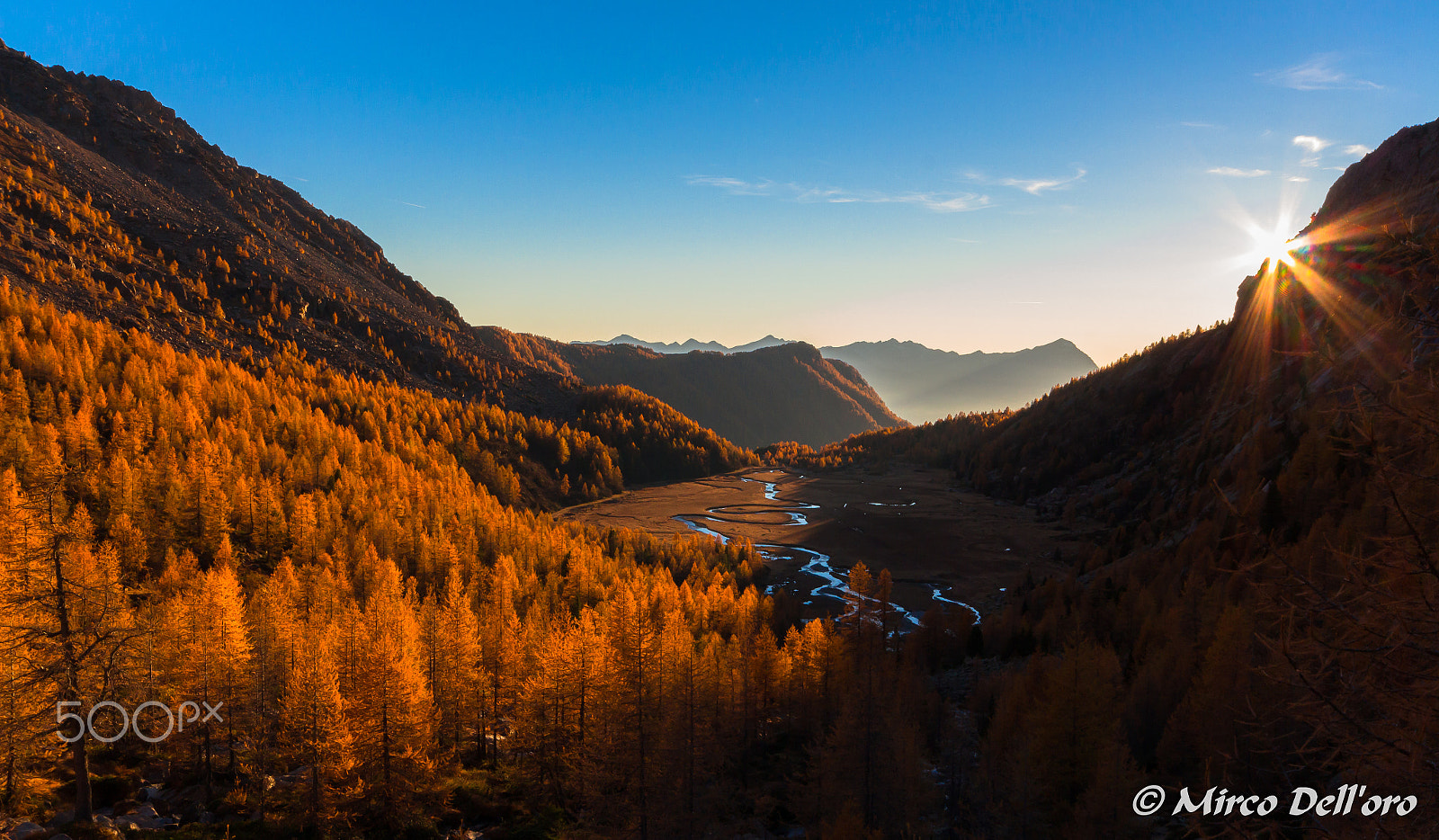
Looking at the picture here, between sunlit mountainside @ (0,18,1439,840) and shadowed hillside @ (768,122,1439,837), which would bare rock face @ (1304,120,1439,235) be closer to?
shadowed hillside @ (768,122,1439,837)

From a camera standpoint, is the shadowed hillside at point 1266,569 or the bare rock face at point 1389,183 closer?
the shadowed hillside at point 1266,569

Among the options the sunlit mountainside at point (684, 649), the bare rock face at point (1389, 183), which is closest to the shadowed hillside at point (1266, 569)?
the sunlit mountainside at point (684, 649)

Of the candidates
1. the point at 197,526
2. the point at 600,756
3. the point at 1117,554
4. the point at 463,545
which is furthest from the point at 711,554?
the point at 600,756

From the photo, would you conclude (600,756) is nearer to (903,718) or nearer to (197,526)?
(903,718)

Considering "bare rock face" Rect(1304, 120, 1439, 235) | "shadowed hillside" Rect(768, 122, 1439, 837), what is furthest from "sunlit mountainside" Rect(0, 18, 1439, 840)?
"bare rock face" Rect(1304, 120, 1439, 235)

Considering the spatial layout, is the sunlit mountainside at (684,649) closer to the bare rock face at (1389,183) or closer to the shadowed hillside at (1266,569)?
the shadowed hillside at (1266,569)

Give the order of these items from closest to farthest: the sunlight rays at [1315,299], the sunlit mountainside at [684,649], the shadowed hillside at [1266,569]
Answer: the shadowed hillside at [1266,569] → the sunlit mountainside at [684,649] → the sunlight rays at [1315,299]

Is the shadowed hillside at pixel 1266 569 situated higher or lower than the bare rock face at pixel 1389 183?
lower

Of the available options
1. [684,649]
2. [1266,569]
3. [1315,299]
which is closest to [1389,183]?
[1315,299]
